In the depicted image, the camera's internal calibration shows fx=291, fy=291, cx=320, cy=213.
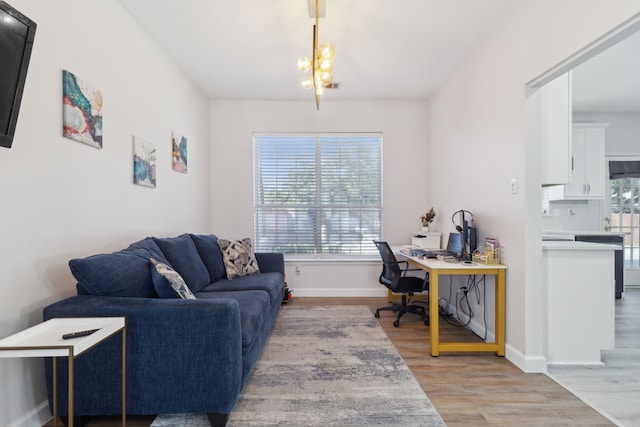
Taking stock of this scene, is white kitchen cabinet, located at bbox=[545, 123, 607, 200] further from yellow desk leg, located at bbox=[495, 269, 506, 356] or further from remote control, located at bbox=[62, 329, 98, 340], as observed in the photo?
remote control, located at bbox=[62, 329, 98, 340]

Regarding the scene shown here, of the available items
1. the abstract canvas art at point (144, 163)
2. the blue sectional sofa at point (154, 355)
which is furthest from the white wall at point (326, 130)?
the blue sectional sofa at point (154, 355)

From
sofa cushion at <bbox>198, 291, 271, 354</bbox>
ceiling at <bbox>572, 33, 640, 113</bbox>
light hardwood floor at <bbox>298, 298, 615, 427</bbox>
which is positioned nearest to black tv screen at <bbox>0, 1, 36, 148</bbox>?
sofa cushion at <bbox>198, 291, 271, 354</bbox>

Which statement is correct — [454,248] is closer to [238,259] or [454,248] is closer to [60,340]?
[238,259]


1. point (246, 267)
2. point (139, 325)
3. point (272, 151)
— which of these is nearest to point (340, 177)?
point (272, 151)

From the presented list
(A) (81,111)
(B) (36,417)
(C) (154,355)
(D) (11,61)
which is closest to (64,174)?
(A) (81,111)

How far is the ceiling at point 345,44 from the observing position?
2373mm

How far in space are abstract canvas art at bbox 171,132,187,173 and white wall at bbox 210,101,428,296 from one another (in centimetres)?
83

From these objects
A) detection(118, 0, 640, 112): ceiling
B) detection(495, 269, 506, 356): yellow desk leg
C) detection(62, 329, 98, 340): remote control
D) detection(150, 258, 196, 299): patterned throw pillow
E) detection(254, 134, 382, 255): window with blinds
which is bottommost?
detection(495, 269, 506, 356): yellow desk leg

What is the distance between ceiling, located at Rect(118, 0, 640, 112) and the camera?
2373mm

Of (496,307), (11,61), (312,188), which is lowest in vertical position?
(496,307)

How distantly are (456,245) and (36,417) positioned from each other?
344 centimetres

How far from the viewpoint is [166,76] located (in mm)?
3033

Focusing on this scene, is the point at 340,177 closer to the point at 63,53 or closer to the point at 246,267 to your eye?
the point at 246,267

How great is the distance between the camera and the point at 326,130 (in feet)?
14.1
